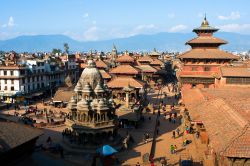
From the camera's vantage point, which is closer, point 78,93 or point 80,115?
point 80,115

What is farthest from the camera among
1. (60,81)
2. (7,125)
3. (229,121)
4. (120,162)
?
(60,81)

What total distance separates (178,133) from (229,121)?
18523 millimetres

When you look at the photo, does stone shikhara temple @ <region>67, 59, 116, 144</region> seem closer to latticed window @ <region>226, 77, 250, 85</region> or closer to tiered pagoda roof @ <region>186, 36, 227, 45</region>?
latticed window @ <region>226, 77, 250, 85</region>

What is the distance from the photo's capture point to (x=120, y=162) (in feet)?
94.0

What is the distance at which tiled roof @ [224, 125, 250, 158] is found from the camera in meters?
15.2

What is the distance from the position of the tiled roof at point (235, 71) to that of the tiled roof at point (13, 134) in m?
24.0

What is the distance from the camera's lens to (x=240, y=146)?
15664mm

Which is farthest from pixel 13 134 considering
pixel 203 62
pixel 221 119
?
pixel 203 62

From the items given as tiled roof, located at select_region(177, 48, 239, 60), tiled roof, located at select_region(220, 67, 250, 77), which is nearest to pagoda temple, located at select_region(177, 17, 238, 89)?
tiled roof, located at select_region(177, 48, 239, 60)

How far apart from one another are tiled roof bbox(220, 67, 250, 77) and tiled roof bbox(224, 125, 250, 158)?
21947mm

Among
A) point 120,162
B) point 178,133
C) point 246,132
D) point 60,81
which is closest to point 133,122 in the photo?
point 178,133

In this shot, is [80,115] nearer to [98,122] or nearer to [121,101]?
[98,122]

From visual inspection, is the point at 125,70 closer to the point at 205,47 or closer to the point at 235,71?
the point at 205,47

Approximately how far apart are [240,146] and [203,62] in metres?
29.3
